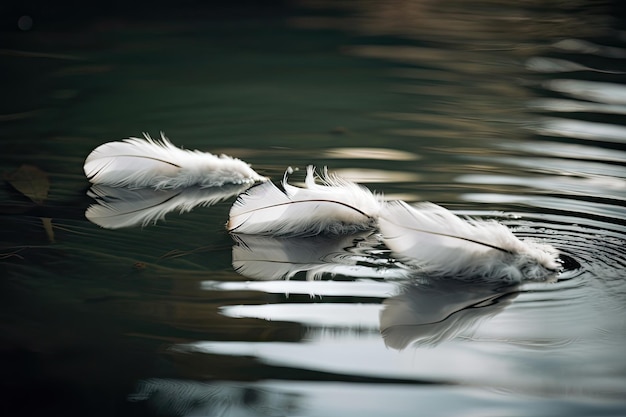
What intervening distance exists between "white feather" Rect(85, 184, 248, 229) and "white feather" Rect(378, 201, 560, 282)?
583 mm

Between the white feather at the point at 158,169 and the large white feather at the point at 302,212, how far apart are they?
0.33 meters

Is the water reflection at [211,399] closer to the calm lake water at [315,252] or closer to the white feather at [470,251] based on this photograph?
the calm lake water at [315,252]

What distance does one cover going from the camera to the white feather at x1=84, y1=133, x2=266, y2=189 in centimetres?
190

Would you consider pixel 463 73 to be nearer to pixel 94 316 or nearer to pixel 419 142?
pixel 419 142

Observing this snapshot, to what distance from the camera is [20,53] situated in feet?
10.7

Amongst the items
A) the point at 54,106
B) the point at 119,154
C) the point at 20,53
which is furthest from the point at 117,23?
the point at 119,154

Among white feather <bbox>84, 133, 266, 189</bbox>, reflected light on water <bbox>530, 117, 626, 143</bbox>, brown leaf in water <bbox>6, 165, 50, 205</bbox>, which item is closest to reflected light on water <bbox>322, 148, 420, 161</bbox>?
white feather <bbox>84, 133, 266, 189</bbox>

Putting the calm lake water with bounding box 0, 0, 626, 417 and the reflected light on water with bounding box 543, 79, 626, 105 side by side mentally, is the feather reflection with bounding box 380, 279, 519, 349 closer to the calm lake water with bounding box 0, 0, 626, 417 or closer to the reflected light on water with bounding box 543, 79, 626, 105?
the calm lake water with bounding box 0, 0, 626, 417

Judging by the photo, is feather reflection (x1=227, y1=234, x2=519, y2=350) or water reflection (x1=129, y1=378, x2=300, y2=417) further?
feather reflection (x1=227, y1=234, x2=519, y2=350)

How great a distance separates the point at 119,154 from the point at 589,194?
3.39ft

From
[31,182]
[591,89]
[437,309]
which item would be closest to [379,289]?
[437,309]

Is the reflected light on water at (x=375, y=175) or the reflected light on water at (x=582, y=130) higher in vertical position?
the reflected light on water at (x=582, y=130)

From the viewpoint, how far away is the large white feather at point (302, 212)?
156cm

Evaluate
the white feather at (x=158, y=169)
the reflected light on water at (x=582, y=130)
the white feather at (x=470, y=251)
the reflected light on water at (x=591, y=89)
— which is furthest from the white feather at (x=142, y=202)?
the reflected light on water at (x=591, y=89)
